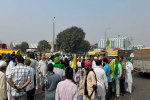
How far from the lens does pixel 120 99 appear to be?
624 centimetres

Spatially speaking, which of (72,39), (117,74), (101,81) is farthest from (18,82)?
(72,39)

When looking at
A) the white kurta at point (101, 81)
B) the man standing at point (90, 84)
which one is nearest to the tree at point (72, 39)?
the white kurta at point (101, 81)

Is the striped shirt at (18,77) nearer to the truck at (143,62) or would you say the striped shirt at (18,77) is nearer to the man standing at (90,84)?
the man standing at (90,84)

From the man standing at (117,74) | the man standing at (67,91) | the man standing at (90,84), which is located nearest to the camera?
the man standing at (67,91)

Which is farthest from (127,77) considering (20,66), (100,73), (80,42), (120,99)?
(80,42)

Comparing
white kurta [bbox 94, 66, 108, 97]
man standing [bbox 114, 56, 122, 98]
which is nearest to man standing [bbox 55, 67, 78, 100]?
white kurta [bbox 94, 66, 108, 97]

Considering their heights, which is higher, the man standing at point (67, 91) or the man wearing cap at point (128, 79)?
the man standing at point (67, 91)

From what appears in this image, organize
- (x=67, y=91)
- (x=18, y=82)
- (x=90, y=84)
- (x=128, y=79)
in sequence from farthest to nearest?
(x=128, y=79) → (x=90, y=84) → (x=18, y=82) → (x=67, y=91)

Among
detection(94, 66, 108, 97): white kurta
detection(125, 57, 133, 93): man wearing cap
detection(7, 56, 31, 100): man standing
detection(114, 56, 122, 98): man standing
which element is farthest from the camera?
detection(125, 57, 133, 93): man wearing cap

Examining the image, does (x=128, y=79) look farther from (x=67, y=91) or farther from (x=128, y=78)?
(x=67, y=91)

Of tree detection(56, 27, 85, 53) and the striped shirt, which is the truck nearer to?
the striped shirt

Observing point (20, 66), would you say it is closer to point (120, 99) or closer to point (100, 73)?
point (100, 73)

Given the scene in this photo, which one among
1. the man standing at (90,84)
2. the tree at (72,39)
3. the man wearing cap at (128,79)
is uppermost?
the tree at (72,39)

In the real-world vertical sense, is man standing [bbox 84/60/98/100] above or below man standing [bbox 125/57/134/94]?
Answer: above
